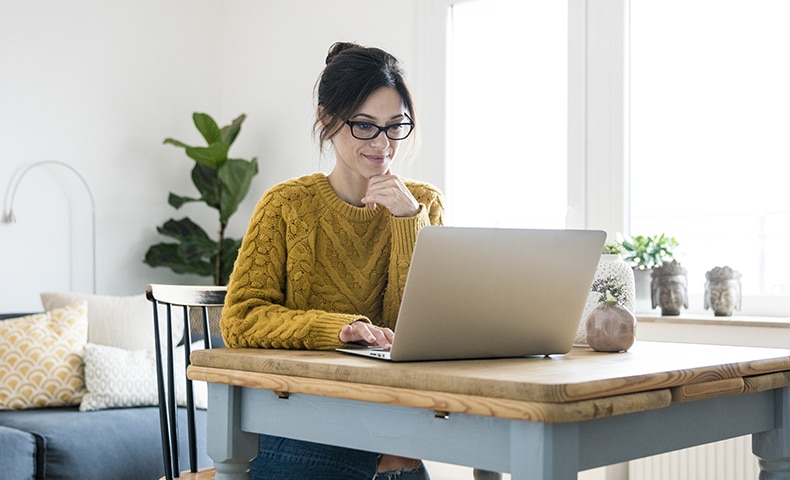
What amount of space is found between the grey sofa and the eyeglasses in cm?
156

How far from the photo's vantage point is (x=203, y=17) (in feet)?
15.3

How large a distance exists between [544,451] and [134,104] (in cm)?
364

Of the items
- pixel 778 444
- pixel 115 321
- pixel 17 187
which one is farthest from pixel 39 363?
pixel 778 444

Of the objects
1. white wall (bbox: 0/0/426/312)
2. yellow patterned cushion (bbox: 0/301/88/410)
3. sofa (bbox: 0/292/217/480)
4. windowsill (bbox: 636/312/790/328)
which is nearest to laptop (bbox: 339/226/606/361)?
windowsill (bbox: 636/312/790/328)

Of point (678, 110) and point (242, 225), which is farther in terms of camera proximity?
point (242, 225)

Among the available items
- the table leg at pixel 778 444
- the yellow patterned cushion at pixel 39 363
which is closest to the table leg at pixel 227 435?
the table leg at pixel 778 444

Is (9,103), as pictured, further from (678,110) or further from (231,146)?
(678,110)

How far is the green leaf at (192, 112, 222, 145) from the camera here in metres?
4.17

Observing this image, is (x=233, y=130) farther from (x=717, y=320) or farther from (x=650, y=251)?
(x=717, y=320)

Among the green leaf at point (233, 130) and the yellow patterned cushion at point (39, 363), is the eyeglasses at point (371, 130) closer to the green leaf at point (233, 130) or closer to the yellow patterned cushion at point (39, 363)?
the yellow patterned cushion at point (39, 363)

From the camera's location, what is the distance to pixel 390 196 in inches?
69.8

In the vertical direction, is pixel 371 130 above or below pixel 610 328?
above

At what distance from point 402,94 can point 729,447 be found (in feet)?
5.82

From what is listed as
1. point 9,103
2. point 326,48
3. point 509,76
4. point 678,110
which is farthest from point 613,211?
point 9,103
